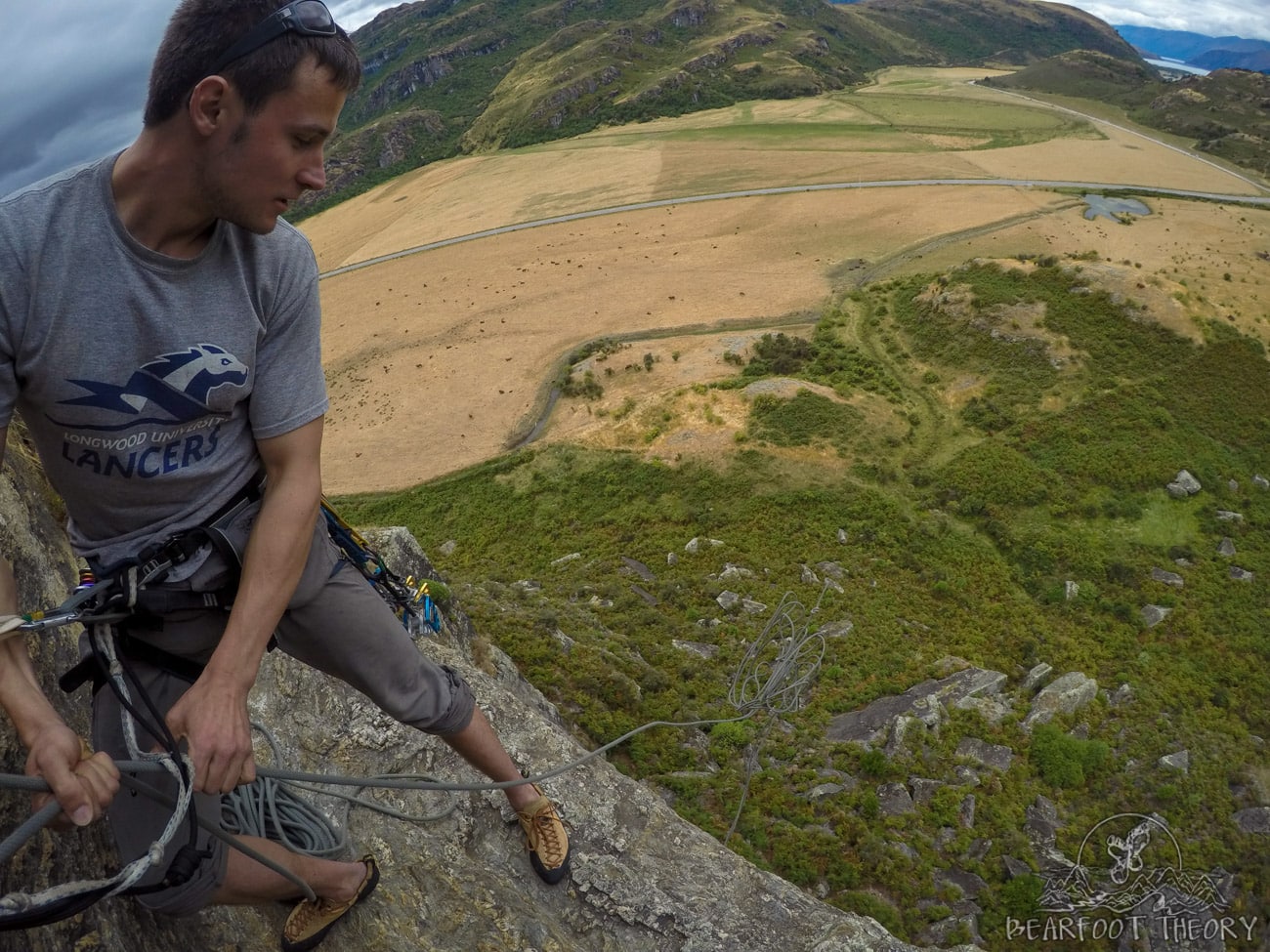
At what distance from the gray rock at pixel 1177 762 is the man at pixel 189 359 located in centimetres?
1507

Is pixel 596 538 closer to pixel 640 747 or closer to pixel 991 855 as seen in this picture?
pixel 640 747

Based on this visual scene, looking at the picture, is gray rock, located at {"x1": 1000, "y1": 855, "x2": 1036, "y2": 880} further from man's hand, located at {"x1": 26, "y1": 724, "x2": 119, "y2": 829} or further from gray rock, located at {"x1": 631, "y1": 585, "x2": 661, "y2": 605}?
man's hand, located at {"x1": 26, "y1": 724, "x2": 119, "y2": 829}

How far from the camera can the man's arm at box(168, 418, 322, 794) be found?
7.27 ft

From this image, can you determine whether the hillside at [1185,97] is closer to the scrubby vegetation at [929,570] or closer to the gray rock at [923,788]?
the scrubby vegetation at [929,570]

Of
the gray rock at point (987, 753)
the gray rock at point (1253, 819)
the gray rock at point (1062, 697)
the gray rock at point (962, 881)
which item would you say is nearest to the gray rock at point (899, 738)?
the gray rock at point (987, 753)

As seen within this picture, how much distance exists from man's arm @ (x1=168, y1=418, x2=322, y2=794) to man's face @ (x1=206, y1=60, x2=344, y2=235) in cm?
76

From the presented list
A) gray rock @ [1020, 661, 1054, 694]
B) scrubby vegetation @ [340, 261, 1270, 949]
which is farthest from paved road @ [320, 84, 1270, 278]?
gray rock @ [1020, 661, 1054, 694]

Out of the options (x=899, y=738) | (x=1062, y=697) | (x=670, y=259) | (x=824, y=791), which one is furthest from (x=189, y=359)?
(x=670, y=259)

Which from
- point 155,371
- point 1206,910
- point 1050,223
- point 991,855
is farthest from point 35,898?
point 1050,223

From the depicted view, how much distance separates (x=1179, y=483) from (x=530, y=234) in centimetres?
4759

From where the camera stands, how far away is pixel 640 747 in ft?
31.8

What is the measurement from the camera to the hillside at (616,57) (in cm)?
10138

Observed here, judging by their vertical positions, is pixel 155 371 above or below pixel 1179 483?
above

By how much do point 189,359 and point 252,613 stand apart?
33.5 inches
